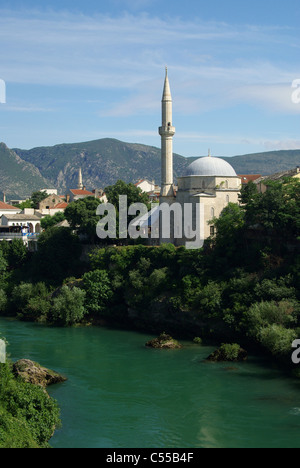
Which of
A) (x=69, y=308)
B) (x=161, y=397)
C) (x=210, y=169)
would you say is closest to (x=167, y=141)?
(x=210, y=169)

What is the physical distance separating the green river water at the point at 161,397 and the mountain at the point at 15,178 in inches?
5536

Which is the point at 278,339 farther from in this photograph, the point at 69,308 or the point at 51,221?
the point at 51,221

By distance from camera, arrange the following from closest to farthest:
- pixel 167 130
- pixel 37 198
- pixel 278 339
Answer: pixel 278 339, pixel 167 130, pixel 37 198

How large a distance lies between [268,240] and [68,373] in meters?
15.0

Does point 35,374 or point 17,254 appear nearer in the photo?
point 35,374

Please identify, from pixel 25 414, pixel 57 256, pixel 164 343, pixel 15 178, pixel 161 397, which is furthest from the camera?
pixel 15 178

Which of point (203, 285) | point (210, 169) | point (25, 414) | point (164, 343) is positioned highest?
point (210, 169)

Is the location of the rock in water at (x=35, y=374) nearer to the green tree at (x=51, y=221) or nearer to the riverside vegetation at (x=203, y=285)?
the riverside vegetation at (x=203, y=285)

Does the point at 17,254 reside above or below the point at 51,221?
below

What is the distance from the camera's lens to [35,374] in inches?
1093

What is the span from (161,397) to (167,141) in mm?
24969

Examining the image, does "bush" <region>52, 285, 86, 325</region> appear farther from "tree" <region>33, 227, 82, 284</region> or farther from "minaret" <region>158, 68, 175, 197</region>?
"minaret" <region>158, 68, 175, 197</region>

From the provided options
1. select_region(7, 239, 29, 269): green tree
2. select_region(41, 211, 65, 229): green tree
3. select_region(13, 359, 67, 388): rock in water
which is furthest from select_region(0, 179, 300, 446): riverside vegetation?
select_region(41, 211, 65, 229): green tree

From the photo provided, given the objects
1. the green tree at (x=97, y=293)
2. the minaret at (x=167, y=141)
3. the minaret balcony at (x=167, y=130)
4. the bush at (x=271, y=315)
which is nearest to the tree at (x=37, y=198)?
the minaret at (x=167, y=141)
